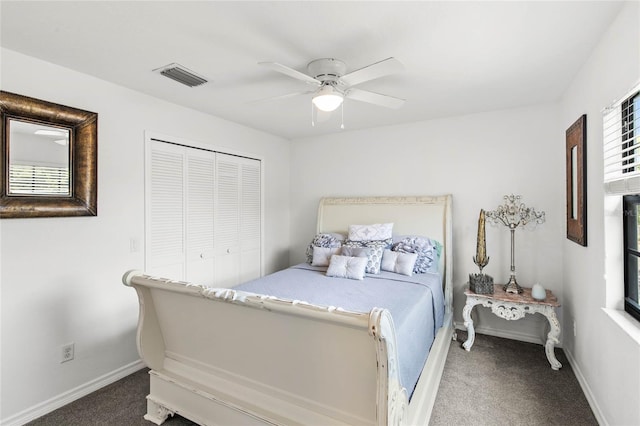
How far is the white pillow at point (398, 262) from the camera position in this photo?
3.10 meters

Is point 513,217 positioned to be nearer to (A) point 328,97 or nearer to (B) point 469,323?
(B) point 469,323

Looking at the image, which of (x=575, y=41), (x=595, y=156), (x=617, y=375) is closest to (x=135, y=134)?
(x=575, y=41)

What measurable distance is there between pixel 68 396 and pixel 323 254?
2440mm

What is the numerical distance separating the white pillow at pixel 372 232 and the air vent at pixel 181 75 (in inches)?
86.4

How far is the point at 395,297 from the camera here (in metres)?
2.41

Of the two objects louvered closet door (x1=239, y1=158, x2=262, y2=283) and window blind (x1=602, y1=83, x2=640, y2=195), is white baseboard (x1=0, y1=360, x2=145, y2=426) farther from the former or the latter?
window blind (x1=602, y1=83, x2=640, y2=195)

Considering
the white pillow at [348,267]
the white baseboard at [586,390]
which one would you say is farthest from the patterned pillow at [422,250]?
the white baseboard at [586,390]

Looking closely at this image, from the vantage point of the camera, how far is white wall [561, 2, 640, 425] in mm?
1586

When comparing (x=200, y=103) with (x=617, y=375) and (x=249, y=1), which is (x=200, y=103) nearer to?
(x=249, y=1)

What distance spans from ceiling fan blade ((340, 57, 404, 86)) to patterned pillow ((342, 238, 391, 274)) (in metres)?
1.76

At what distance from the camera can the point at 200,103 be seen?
3111 mm

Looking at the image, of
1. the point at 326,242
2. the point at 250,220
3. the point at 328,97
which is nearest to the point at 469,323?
the point at 326,242

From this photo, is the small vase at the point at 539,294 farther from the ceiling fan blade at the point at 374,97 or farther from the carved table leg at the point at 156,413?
the carved table leg at the point at 156,413

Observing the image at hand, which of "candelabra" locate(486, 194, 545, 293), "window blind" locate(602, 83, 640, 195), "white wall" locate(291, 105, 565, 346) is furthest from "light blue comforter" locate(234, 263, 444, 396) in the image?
"window blind" locate(602, 83, 640, 195)
